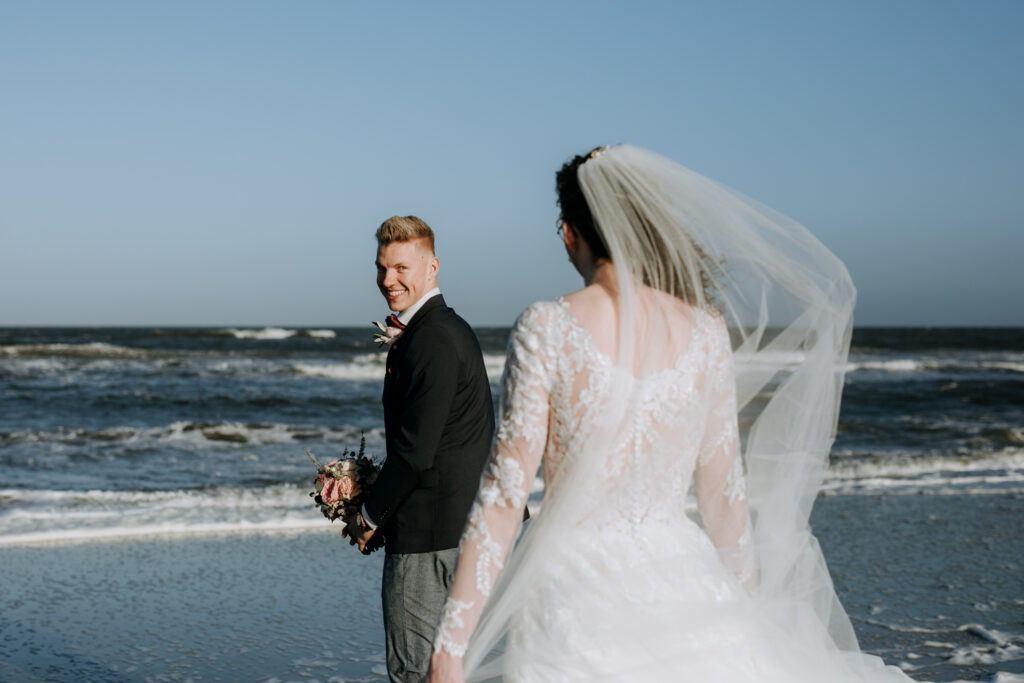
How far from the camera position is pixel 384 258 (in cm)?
288

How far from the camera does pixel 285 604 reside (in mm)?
5609

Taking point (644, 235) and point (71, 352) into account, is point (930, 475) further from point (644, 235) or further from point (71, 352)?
point (71, 352)

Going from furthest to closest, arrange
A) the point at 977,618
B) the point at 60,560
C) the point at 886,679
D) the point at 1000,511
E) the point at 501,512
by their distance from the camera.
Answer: the point at 1000,511 → the point at 60,560 → the point at 977,618 → the point at 886,679 → the point at 501,512

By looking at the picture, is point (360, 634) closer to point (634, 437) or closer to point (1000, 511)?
point (634, 437)

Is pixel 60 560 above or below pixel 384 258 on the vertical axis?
below

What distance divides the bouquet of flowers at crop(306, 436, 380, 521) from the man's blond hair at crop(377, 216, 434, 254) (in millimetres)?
675

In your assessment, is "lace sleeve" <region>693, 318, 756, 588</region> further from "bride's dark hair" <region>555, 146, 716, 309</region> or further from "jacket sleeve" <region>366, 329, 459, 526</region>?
"jacket sleeve" <region>366, 329, 459, 526</region>

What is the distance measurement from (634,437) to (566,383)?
191 millimetres

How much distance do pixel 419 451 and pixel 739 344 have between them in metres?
0.96

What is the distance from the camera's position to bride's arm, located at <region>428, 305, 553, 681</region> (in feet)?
5.79

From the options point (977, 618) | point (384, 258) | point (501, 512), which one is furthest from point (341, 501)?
point (977, 618)

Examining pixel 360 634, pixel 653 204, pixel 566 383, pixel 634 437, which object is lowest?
pixel 360 634

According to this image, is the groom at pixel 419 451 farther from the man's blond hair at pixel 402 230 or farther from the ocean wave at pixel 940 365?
the ocean wave at pixel 940 365

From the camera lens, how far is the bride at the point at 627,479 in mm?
1781
